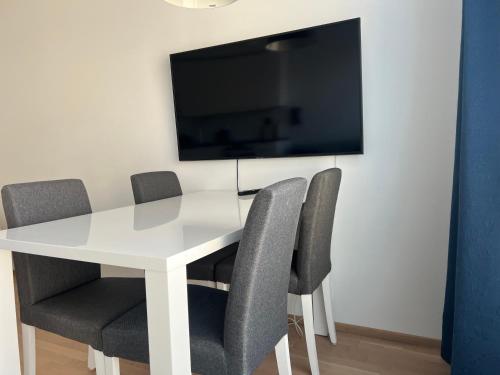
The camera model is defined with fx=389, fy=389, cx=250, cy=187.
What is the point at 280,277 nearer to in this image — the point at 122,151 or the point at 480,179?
the point at 480,179

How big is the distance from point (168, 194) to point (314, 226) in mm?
1090

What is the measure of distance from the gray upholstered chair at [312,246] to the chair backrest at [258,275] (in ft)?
1.38

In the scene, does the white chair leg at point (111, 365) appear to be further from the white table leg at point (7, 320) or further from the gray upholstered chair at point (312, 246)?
the gray upholstered chair at point (312, 246)

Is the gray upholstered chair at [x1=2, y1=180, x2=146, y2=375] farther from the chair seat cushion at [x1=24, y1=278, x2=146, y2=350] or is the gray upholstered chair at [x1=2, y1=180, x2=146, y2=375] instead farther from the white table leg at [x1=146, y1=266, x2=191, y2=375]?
the white table leg at [x1=146, y1=266, x2=191, y2=375]

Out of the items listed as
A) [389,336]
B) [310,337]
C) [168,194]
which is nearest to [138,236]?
[310,337]

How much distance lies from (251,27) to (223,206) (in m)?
1.23

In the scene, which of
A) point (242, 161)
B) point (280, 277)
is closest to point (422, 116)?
point (242, 161)

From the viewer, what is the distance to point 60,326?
1.38m

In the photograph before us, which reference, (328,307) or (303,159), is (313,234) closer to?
(328,307)

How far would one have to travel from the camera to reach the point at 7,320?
1.37 m

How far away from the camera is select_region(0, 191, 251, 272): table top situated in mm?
1029

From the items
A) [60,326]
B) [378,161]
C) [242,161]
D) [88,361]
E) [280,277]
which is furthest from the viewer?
[242,161]

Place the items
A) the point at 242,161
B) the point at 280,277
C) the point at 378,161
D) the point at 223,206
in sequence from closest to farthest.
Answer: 1. the point at 280,277
2. the point at 223,206
3. the point at 378,161
4. the point at 242,161

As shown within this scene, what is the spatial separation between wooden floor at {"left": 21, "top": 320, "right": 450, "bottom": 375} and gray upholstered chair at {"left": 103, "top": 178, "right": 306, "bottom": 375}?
0.75 meters
